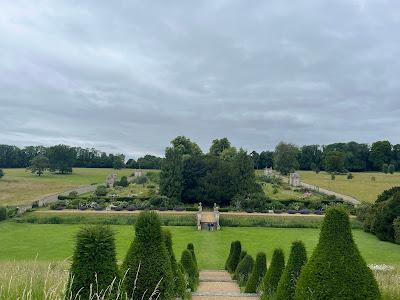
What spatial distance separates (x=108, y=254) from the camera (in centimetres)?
679

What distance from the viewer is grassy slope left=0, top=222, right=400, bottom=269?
28688 millimetres

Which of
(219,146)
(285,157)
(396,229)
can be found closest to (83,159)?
(219,146)

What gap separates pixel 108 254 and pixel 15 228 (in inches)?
1448

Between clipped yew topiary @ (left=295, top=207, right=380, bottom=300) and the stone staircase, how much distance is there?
5722 millimetres

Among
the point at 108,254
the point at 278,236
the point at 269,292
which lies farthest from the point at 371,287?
the point at 278,236

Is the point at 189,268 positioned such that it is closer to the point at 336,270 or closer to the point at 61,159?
the point at 336,270

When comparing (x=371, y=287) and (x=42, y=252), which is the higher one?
(x=371, y=287)

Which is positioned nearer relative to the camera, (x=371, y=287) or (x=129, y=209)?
(x=371, y=287)

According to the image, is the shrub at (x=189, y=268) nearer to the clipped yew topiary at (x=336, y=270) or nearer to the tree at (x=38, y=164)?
the clipped yew topiary at (x=336, y=270)

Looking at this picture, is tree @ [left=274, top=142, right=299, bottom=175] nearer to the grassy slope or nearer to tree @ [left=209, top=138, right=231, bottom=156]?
tree @ [left=209, top=138, right=231, bottom=156]

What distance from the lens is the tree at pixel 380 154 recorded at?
10162cm

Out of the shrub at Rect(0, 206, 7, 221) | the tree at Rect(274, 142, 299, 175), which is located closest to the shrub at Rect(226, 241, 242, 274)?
the shrub at Rect(0, 206, 7, 221)

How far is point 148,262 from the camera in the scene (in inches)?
361

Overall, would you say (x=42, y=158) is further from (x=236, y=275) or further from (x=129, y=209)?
(x=236, y=275)
